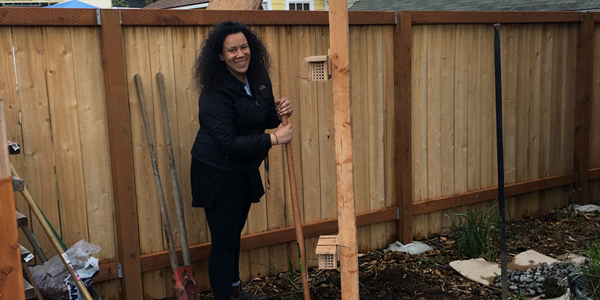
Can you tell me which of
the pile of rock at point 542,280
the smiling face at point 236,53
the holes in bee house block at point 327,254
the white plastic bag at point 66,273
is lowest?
the pile of rock at point 542,280


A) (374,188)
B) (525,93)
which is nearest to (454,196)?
(374,188)

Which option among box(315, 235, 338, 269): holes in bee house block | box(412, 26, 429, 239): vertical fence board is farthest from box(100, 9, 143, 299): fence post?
box(412, 26, 429, 239): vertical fence board

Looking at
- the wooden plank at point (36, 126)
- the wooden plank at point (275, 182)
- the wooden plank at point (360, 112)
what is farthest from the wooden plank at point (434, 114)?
the wooden plank at point (36, 126)

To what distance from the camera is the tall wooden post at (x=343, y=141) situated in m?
2.31

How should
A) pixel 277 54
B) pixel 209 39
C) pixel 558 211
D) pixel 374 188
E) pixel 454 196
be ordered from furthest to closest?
1. pixel 558 211
2. pixel 454 196
3. pixel 374 188
4. pixel 277 54
5. pixel 209 39

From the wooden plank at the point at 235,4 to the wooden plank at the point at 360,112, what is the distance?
76 centimetres

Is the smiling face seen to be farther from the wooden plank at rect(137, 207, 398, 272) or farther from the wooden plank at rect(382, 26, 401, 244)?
the wooden plank at rect(382, 26, 401, 244)

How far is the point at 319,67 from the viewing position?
242cm

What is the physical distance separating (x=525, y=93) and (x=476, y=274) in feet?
6.43

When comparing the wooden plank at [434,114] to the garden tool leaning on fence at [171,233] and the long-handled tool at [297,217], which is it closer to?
the long-handled tool at [297,217]

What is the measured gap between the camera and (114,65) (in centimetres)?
306

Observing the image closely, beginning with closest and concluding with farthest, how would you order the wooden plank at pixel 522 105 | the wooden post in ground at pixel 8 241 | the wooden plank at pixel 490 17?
the wooden post in ground at pixel 8 241 < the wooden plank at pixel 490 17 < the wooden plank at pixel 522 105

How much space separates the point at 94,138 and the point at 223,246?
3.27ft

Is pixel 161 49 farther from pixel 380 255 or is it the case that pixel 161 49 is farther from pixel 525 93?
pixel 525 93
